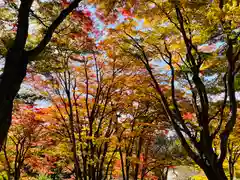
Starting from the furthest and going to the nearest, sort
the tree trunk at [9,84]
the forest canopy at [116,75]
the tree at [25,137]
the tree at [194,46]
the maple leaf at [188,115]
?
the tree at [25,137] → the maple leaf at [188,115] → the tree at [194,46] → the forest canopy at [116,75] → the tree trunk at [9,84]

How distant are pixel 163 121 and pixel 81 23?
18.8 feet

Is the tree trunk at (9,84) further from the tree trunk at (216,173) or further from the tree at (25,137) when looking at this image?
the tree at (25,137)

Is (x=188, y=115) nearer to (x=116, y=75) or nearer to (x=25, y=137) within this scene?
(x=116, y=75)

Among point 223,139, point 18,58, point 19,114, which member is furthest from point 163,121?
point 18,58

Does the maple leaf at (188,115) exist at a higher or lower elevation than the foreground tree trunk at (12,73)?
higher

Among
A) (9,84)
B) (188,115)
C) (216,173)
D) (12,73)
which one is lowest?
(216,173)

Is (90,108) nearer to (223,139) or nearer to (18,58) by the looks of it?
(223,139)

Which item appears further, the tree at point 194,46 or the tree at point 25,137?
the tree at point 25,137

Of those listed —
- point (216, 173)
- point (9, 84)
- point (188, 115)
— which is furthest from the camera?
point (188, 115)

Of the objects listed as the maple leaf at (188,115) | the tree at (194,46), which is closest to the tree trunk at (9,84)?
the tree at (194,46)

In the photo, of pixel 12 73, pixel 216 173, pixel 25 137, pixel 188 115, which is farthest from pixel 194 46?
pixel 25 137

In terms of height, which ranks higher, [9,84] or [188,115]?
[188,115]

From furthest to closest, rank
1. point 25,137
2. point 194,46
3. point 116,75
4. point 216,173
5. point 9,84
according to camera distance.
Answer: point 25,137
point 116,75
point 194,46
point 216,173
point 9,84

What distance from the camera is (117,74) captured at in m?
8.36
